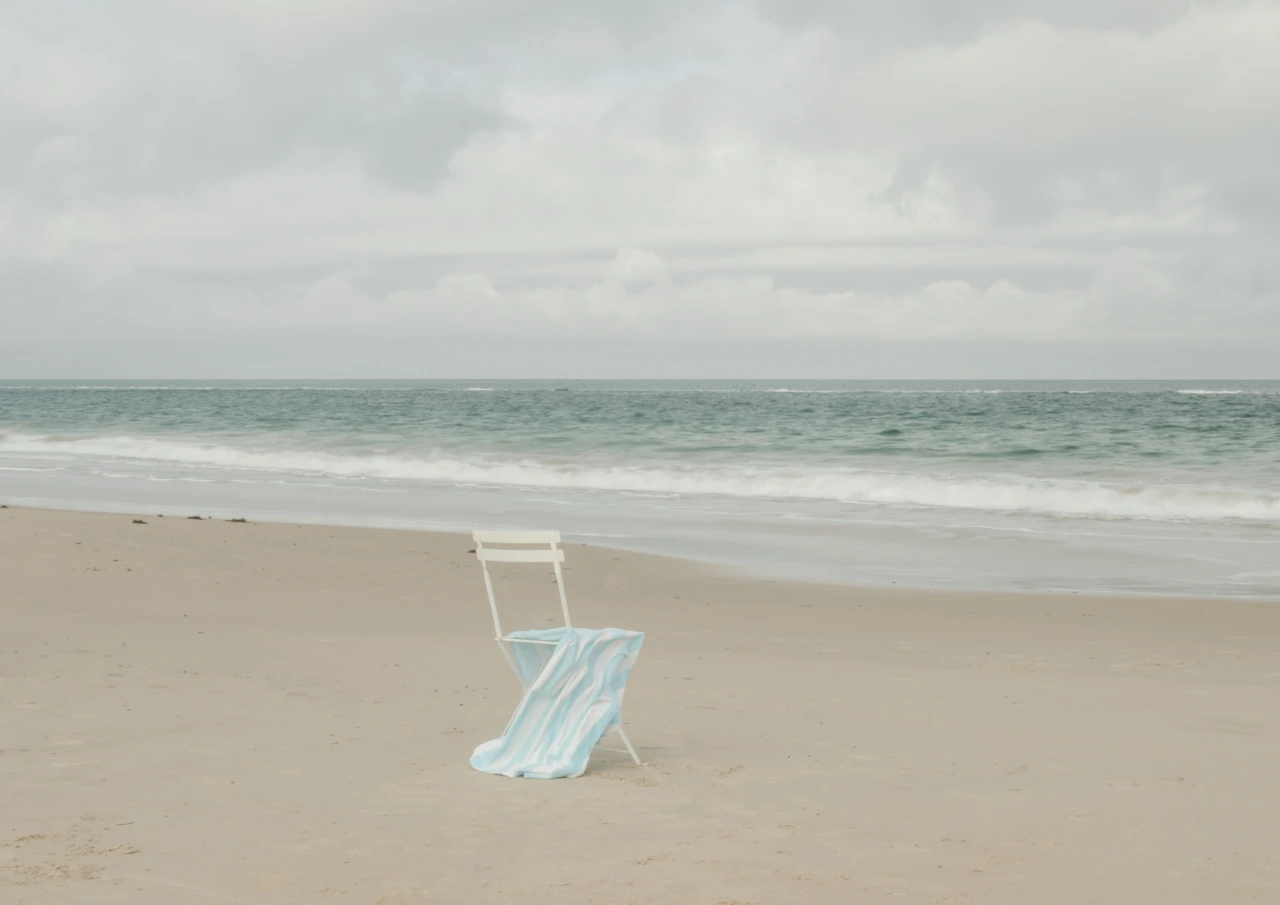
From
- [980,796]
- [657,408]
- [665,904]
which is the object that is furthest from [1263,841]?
[657,408]

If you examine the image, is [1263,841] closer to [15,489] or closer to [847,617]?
[847,617]

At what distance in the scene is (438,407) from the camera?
63781 millimetres

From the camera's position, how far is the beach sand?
12.6 ft

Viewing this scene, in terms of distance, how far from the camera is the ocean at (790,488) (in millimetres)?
13195

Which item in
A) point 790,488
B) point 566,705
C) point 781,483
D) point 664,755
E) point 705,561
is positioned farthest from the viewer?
point 781,483

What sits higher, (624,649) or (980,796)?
(624,649)

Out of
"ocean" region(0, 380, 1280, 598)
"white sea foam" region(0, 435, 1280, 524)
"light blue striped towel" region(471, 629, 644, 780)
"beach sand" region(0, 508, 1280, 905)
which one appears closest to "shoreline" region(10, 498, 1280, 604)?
"ocean" region(0, 380, 1280, 598)

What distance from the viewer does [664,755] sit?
538cm

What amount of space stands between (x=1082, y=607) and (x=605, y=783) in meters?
6.35

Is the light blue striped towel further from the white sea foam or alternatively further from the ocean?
the white sea foam

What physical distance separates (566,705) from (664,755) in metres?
0.58

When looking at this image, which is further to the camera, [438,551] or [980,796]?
[438,551]

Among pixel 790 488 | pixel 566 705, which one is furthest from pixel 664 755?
pixel 790 488

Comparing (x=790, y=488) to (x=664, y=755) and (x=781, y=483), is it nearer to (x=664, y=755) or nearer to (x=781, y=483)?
(x=781, y=483)
